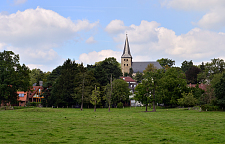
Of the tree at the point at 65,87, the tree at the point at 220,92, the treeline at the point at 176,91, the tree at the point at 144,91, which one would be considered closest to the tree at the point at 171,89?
the treeline at the point at 176,91

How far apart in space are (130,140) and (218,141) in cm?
560

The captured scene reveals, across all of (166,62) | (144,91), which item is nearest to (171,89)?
(144,91)

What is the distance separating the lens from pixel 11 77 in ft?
236

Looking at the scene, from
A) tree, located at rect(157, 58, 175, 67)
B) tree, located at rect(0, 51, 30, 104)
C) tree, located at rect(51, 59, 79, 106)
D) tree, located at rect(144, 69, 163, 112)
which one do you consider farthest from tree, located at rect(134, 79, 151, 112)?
tree, located at rect(157, 58, 175, 67)

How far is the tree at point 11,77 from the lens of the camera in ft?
232

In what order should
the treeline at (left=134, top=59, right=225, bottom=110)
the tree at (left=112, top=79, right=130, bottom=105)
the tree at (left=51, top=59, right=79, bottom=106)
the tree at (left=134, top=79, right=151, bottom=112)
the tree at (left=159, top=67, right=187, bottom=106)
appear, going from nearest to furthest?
the treeline at (left=134, top=59, right=225, bottom=110), the tree at (left=134, top=79, right=151, bottom=112), the tree at (left=159, top=67, right=187, bottom=106), the tree at (left=51, top=59, right=79, bottom=106), the tree at (left=112, top=79, right=130, bottom=105)

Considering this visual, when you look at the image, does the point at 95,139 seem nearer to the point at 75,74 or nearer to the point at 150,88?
the point at 150,88

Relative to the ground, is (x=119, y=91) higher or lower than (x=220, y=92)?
higher

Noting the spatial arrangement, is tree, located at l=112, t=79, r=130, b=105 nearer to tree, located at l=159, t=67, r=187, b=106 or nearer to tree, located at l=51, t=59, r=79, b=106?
tree, located at l=51, t=59, r=79, b=106

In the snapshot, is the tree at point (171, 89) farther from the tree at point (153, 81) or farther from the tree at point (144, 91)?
the tree at point (144, 91)

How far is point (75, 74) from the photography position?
86.9 m

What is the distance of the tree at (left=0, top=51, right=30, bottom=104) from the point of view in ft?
232

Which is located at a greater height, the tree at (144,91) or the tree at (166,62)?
the tree at (166,62)

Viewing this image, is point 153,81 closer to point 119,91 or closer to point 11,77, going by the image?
point 119,91
